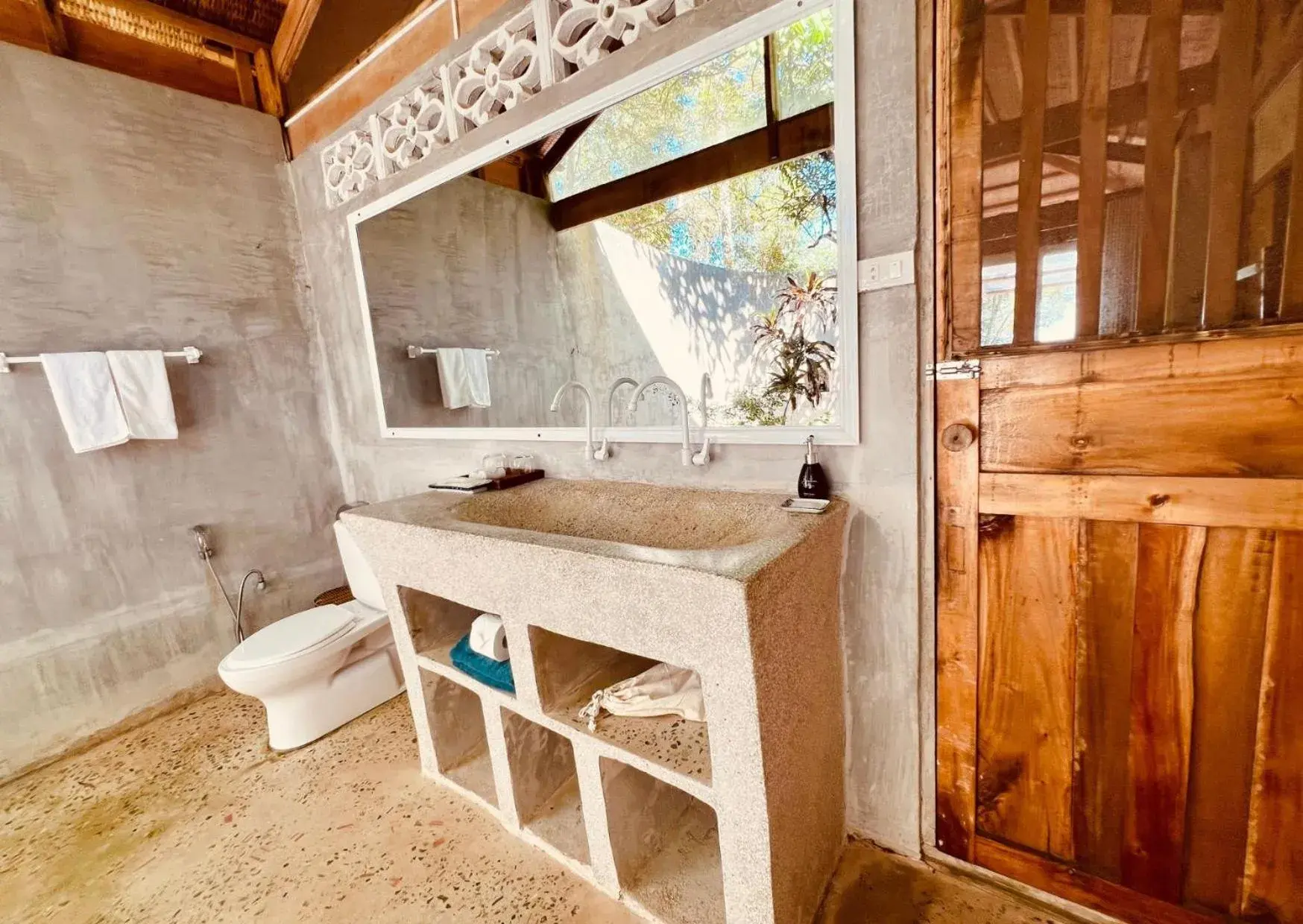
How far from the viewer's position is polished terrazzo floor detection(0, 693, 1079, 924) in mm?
1175

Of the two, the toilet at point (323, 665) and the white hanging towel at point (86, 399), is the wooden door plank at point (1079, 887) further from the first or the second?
the white hanging towel at point (86, 399)

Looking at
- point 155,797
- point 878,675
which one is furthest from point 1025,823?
point 155,797

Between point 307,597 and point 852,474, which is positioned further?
point 307,597

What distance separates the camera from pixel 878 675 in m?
1.17

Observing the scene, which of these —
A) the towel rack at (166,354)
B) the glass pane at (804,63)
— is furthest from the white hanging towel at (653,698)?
the towel rack at (166,354)

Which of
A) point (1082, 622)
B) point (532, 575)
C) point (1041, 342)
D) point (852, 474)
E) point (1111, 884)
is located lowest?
point (1111, 884)

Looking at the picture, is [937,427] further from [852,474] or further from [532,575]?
[532,575]

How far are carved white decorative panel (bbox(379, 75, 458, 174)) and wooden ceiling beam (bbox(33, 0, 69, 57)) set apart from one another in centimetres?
→ 107

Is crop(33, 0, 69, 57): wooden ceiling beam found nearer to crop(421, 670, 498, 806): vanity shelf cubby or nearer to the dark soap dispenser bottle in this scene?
crop(421, 670, 498, 806): vanity shelf cubby

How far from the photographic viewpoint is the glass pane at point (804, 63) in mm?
1030

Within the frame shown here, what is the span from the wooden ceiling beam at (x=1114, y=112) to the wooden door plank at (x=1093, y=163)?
0.01 m

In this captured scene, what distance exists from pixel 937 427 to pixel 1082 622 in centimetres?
46

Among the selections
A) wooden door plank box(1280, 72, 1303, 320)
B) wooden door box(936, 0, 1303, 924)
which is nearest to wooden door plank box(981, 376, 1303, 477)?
wooden door box(936, 0, 1303, 924)

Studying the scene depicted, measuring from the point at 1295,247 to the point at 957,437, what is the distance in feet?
1.66
